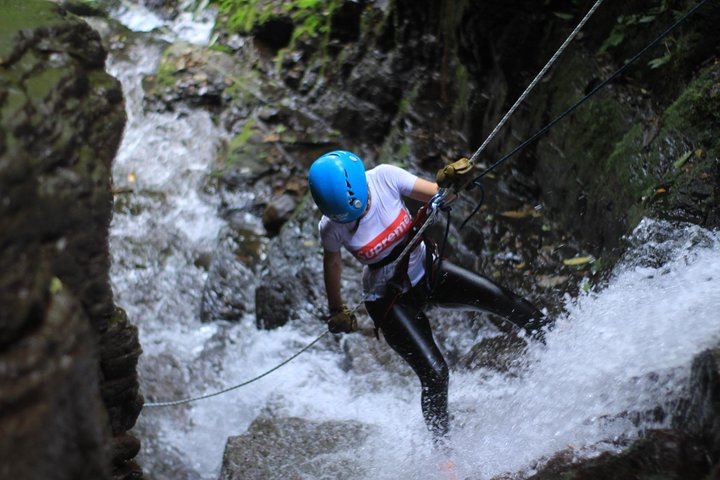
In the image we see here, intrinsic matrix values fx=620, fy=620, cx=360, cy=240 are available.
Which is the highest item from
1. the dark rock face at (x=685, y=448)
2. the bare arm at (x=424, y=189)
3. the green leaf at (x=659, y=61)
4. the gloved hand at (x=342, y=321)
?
the green leaf at (x=659, y=61)

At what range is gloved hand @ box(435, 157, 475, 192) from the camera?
353cm

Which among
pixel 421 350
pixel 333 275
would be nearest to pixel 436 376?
pixel 421 350

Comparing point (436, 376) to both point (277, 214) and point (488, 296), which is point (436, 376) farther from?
point (277, 214)

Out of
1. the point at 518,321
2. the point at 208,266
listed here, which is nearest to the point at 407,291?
the point at 518,321

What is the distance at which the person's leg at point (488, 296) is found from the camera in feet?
13.0

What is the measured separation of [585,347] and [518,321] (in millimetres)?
482

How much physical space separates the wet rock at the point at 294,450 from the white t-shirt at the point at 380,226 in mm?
1347

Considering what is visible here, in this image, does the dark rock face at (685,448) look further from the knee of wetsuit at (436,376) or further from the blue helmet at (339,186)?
the blue helmet at (339,186)

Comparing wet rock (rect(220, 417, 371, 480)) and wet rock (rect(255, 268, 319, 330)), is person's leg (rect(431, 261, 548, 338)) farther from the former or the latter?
wet rock (rect(255, 268, 319, 330))

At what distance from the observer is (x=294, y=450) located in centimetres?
446

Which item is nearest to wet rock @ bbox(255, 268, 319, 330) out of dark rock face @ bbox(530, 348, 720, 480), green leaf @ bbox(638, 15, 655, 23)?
green leaf @ bbox(638, 15, 655, 23)

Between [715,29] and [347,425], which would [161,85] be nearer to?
[347,425]

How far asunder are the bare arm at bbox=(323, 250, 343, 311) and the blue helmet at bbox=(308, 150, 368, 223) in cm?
41

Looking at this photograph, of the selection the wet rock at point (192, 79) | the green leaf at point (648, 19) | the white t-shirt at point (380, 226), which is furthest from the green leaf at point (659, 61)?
the wet rock at point (192, 79)
